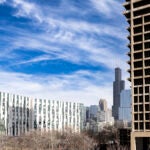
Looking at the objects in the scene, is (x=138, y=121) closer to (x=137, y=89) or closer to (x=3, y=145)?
(x=137, y=89)

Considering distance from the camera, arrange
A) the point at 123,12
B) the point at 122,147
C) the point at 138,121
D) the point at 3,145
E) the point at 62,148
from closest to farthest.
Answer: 1. the point at 138,121
2. the point at 123,12
3. the point at 122,147
4. the point at 62,148
5. the point at 3,145

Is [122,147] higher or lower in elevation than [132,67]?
lower

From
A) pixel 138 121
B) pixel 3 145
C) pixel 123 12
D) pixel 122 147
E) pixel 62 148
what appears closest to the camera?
pixel 138 121

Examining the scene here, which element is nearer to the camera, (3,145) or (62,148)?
(62,148)

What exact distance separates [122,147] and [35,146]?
48399 mm

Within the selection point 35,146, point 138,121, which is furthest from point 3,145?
point 138,121

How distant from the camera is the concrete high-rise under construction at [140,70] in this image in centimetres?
11700

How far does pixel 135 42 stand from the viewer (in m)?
123

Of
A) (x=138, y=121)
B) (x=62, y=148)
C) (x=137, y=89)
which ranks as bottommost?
(x=62, y=148)

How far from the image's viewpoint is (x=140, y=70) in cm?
12000

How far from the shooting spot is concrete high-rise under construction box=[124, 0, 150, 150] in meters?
117

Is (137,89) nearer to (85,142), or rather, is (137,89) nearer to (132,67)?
(132,67)

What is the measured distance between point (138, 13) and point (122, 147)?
51.5 metres

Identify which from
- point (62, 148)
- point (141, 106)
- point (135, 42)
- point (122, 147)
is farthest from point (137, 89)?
point (62, 148)
